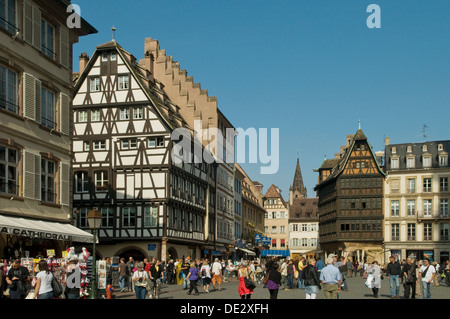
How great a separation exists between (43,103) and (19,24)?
10.6ft

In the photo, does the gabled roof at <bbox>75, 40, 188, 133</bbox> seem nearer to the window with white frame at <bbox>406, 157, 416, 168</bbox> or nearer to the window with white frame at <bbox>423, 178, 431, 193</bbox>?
the window with white frame at <bbox>406, 157, 416, 168</bbox>

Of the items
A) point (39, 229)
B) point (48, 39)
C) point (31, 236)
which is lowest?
point (31, 236)

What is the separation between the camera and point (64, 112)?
1019 inches

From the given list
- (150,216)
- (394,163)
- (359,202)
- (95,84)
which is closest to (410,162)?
Answer: (394,163)

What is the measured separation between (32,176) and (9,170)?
1359 millimetres

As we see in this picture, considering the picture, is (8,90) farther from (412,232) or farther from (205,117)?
(412,232)

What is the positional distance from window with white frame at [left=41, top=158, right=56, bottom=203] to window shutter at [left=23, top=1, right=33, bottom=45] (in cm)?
447

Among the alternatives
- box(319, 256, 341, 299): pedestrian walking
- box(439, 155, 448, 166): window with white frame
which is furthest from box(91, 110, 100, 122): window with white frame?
box(439, 155, 448, 166): window with white frame

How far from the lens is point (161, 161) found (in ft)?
145

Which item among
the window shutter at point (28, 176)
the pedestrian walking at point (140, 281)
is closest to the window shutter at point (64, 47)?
the window shutter at point (28, 176)

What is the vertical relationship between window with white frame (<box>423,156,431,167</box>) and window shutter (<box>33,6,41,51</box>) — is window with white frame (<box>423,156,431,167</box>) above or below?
below

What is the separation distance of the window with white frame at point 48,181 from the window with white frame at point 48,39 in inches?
→ 162

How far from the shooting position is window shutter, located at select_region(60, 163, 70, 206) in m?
25.3

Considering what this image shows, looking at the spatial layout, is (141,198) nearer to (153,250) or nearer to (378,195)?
(153,250)
